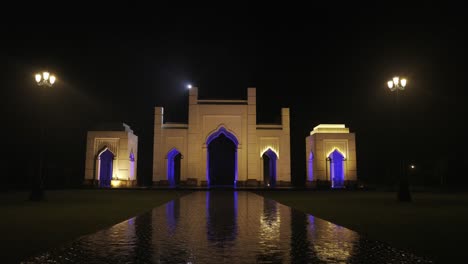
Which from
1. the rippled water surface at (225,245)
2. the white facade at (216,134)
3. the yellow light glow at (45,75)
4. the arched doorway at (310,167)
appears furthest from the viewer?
the arched doorway at (310,167)

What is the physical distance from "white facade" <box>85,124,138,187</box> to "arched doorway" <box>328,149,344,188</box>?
1905 centimetres

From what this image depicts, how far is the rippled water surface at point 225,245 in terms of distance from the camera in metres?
6.50

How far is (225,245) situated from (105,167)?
1476 inches

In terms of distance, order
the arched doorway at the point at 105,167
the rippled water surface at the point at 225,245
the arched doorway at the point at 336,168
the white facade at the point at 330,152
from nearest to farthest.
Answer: the rippled water surface at the point at 225,245 → the white facade at the point at 330,152 → the arched doorway at the point at 336,168 → the arched doorway at the point at 105,167

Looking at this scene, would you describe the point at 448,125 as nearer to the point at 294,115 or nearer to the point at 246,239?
the point at 294,115

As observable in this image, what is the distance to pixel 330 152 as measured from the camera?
40844 millimetres

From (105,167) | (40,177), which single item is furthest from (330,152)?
(40,177)

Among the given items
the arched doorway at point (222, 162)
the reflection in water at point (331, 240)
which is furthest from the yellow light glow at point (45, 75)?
the arched doorway at point (222, 162)

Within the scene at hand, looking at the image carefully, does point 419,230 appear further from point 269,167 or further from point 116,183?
point 269,167

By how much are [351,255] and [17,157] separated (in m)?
43.4

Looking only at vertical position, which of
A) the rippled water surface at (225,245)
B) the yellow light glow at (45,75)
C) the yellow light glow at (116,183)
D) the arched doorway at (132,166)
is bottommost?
the rippled water surface at (225,245)

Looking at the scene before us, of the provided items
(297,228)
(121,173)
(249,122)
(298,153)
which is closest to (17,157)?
(121,173)

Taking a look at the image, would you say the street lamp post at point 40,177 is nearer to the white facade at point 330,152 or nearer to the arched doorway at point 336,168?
the white facade at point 330,152

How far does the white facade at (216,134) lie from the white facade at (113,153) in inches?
111
